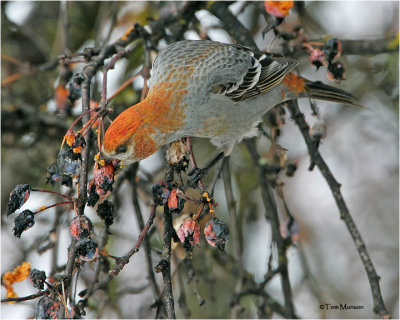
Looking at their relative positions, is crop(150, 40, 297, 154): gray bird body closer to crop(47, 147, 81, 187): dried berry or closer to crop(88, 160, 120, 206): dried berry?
crop(88, 160, 120, 206): dried berry

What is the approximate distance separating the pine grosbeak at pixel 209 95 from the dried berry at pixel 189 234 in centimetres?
62

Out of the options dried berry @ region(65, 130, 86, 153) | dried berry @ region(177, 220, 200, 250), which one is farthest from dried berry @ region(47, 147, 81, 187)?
dried berry @ region(177, 220, 200, 250)

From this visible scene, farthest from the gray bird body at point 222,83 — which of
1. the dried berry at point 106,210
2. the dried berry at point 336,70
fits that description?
the dried berry at point 106,210

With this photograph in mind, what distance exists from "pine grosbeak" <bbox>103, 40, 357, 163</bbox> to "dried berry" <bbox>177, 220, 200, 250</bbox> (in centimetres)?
62

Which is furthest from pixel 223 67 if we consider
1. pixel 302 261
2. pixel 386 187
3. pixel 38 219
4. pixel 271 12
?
pixel 386 187

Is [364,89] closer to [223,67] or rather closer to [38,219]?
[223,67]

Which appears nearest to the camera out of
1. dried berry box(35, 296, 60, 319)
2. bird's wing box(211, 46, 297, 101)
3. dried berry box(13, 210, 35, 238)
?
dried berry box(35, 296, 60, 319)

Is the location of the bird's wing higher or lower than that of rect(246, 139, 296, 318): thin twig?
higher

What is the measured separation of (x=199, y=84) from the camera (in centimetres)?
347

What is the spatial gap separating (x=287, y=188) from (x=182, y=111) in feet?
9.16

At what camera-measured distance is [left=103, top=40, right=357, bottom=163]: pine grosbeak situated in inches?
120

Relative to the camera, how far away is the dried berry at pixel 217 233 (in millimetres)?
2445

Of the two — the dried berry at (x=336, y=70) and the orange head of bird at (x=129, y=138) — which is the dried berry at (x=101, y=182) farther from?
the dried berry at (x=336, y=70)

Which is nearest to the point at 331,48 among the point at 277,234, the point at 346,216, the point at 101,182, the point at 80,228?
the point at 346,216
